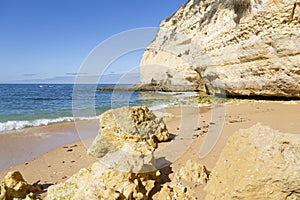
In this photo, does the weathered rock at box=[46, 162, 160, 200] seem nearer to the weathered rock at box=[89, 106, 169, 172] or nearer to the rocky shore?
the weathered rock at box=[89, 106, 169, 172]

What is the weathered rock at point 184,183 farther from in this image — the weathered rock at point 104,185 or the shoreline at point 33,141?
the shoreline at point 33,141

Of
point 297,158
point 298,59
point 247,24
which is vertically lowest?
point 297,158

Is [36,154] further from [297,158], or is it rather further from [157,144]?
[297,158]

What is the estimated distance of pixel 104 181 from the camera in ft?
7.69

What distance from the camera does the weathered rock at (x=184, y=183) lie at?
8.09 feet

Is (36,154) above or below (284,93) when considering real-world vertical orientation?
below

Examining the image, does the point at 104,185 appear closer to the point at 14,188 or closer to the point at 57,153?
the point at 14,188

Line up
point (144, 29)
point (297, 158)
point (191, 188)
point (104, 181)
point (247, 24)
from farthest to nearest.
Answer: point (247, 24) → point (144, 29) → point (191, 188) → point (104, 181) → point (297, 158)

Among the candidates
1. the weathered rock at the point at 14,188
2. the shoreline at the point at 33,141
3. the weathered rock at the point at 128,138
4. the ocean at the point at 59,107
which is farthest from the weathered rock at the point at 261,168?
the ocean at the point at 59,107

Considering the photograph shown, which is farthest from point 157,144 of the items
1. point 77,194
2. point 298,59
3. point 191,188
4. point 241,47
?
point 241,47

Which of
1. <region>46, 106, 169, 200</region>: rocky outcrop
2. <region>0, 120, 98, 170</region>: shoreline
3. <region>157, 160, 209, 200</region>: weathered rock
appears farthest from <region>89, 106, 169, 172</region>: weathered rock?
<region>0, 120, 98, 170</region>: shoreline

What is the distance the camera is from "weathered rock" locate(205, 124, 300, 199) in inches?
68.3

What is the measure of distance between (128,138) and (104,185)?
1697 millimetres

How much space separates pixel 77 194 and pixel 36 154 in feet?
12.3
